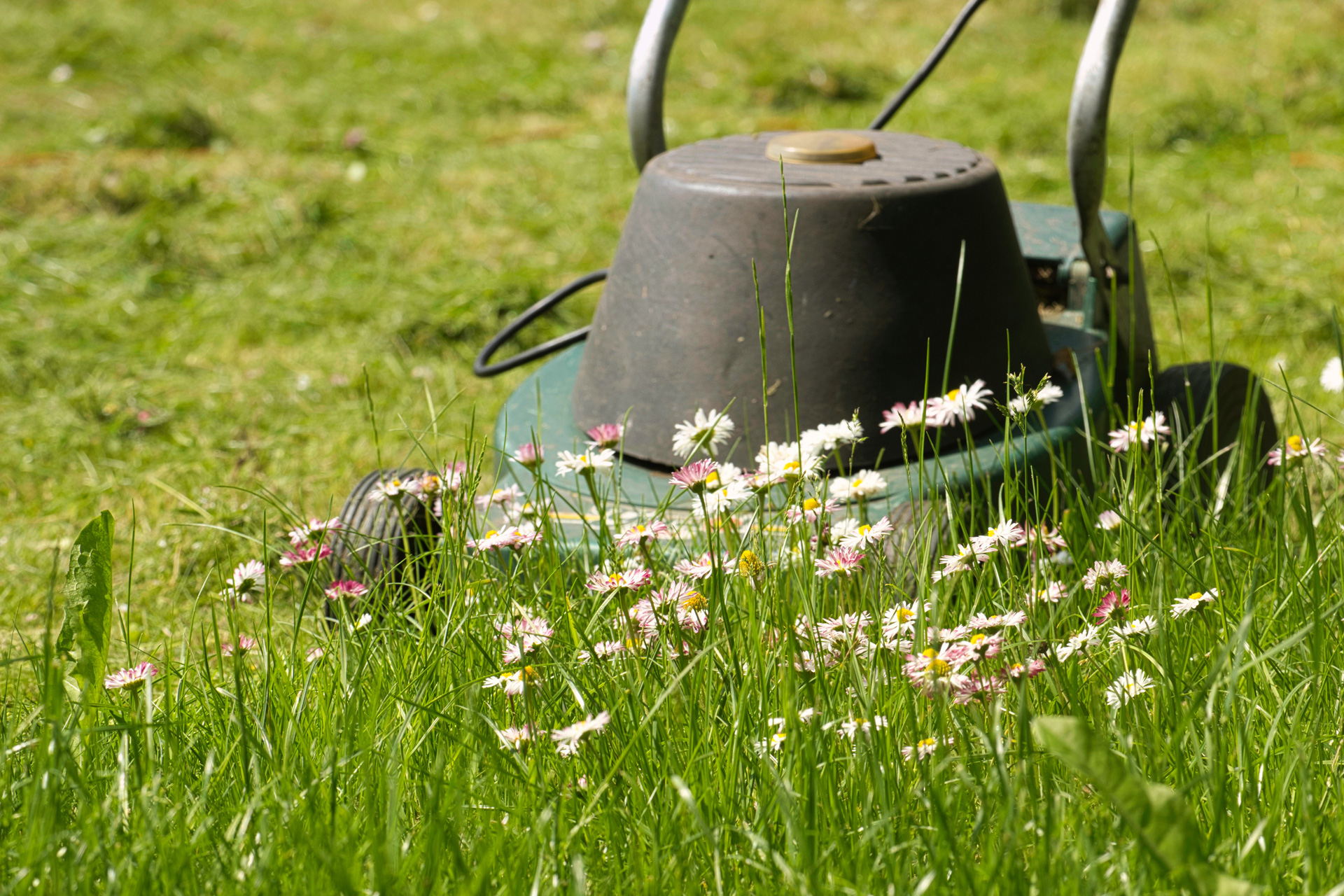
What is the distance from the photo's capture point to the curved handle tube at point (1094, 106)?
1493mm

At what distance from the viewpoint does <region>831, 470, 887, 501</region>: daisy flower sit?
101cm

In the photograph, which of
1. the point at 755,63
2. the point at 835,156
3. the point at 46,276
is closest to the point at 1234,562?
the point at 835,156

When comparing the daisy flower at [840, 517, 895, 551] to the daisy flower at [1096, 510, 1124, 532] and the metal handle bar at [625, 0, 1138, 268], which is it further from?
the metal handle bar at [625, 0, 1138, 268]

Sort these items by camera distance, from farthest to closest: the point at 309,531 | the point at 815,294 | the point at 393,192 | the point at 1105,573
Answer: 1. the point at 393,192
2. the point at 815,294
3. the point at 309,531
4. the point at 1105,573

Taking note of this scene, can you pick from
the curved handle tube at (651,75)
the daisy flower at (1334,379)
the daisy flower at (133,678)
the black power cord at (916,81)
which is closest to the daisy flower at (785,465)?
the daisy flower at (133,678)

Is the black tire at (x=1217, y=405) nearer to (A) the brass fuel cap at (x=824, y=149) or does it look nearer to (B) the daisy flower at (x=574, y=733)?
(A) the brass fuel cap at (x=824, y=149)

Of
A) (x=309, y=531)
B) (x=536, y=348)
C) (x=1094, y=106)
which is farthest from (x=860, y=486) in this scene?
(x=536, y=348)

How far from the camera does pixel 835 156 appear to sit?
4.84 ft

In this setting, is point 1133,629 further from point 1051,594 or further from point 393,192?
point 393,192

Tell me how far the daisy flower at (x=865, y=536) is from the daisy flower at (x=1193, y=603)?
0.23m

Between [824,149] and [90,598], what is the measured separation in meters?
0.97

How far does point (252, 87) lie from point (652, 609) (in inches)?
215

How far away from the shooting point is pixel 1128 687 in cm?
85

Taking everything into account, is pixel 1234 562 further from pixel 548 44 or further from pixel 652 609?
pixel 548 44
